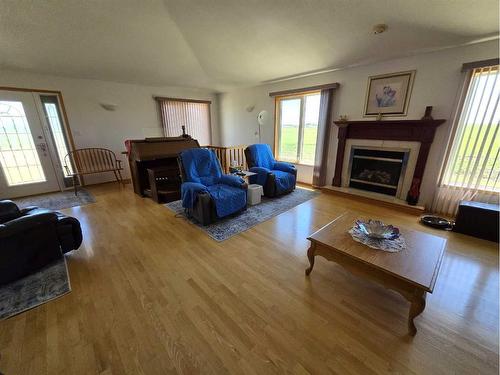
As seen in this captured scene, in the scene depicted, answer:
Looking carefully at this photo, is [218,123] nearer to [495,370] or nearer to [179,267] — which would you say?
[179,267]

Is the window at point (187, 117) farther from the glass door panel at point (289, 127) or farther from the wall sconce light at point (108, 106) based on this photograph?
the glass door panel at point (289, 127)

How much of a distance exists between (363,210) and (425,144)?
137cm

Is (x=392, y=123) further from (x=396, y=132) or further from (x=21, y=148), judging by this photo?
(x=21, y=148)

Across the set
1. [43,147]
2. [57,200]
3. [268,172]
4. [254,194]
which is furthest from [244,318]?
[43,147]

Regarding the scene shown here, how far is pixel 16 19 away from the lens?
2.66m

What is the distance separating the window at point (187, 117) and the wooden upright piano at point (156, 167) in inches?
74.6

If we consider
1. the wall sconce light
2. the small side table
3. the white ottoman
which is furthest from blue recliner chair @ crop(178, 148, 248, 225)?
the wall sconce light

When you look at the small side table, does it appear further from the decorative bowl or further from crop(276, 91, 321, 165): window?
the decorative bowl

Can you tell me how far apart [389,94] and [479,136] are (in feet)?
4.38

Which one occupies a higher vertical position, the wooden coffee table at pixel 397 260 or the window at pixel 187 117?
the window at pixel 187 117

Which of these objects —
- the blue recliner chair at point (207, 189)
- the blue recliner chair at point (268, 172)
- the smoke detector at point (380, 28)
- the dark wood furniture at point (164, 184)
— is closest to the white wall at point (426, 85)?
the smoke detector at point (380, 28)

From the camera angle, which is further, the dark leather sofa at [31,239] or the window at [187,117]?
the window at [187,117]

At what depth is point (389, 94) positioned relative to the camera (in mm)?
3344

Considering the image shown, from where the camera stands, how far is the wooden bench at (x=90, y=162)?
4320 mm
